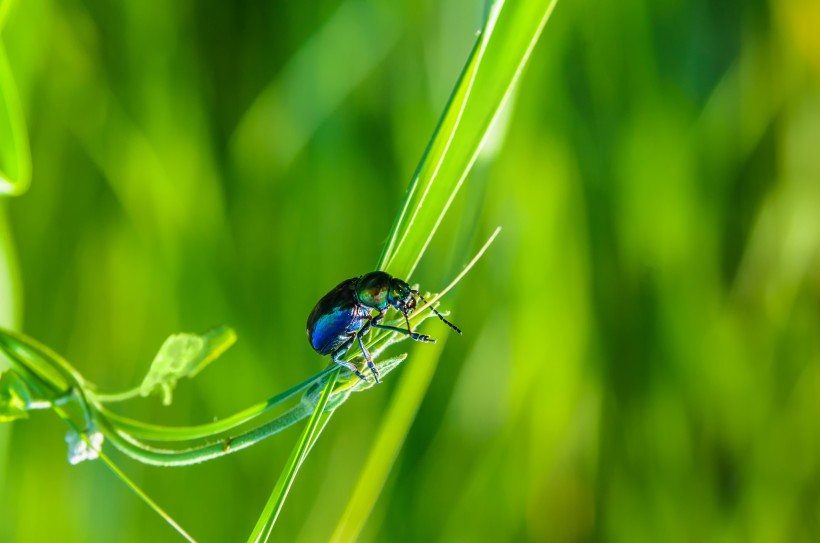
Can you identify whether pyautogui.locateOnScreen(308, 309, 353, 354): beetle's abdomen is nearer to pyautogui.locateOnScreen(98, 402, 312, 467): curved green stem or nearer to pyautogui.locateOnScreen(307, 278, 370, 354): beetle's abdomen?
pyautogui.locateOnScreen(307, 278, 370, 354): beetle's abdomen

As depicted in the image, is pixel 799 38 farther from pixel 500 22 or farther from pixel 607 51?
pixel 500 22

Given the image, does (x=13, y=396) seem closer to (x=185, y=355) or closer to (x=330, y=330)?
(x=185, y=355)

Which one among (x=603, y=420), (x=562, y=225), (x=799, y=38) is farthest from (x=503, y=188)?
(x=799, y=38)

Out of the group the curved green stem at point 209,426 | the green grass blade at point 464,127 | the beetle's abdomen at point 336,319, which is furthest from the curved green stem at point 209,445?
the beetle's abdomen at point 336,319

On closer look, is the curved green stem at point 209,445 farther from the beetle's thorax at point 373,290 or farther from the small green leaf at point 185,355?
the beetle's thorax at point 373,290

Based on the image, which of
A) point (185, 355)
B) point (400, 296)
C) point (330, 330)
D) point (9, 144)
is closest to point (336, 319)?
point (330, 330)

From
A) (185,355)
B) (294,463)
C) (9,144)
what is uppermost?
(9,144)

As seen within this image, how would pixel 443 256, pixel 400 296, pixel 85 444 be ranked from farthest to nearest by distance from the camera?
pixel 443 256 < pixel 400 296 < pixel 85 444

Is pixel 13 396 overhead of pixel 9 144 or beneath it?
beneath
